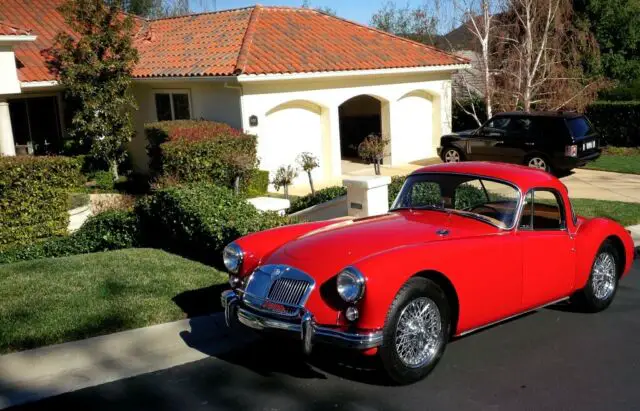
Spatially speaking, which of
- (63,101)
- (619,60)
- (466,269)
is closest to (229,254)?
(466,269)

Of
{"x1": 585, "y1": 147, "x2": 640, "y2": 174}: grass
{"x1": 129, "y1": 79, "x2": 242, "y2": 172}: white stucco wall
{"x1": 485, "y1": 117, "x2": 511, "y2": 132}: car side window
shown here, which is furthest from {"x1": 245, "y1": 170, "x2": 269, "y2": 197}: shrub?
{"x1": 585, "y1": 147, "x2": 640, "y2": 174}: grass

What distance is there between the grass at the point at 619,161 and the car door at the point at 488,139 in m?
2.94

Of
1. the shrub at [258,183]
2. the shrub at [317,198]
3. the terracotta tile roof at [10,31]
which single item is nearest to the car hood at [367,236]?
the shrub at [317,198]

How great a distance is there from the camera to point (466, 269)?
5.24m

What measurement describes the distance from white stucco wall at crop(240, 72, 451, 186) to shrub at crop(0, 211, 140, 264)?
17.1 ft

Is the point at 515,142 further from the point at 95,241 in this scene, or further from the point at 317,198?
the point at 95,241

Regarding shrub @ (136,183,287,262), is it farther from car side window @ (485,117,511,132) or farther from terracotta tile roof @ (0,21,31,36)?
car side window @ (485,117,511,132)

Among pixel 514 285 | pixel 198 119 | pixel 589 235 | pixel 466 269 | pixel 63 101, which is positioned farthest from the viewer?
pixel 63 101

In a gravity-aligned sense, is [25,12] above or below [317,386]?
above

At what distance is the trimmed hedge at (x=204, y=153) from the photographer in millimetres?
13031

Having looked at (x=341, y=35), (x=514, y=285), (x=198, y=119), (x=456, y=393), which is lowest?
(x=456, y=393)

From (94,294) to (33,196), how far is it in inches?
177

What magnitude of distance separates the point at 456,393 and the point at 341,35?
50.2ft

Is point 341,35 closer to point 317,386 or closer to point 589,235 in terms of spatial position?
point 589,235
